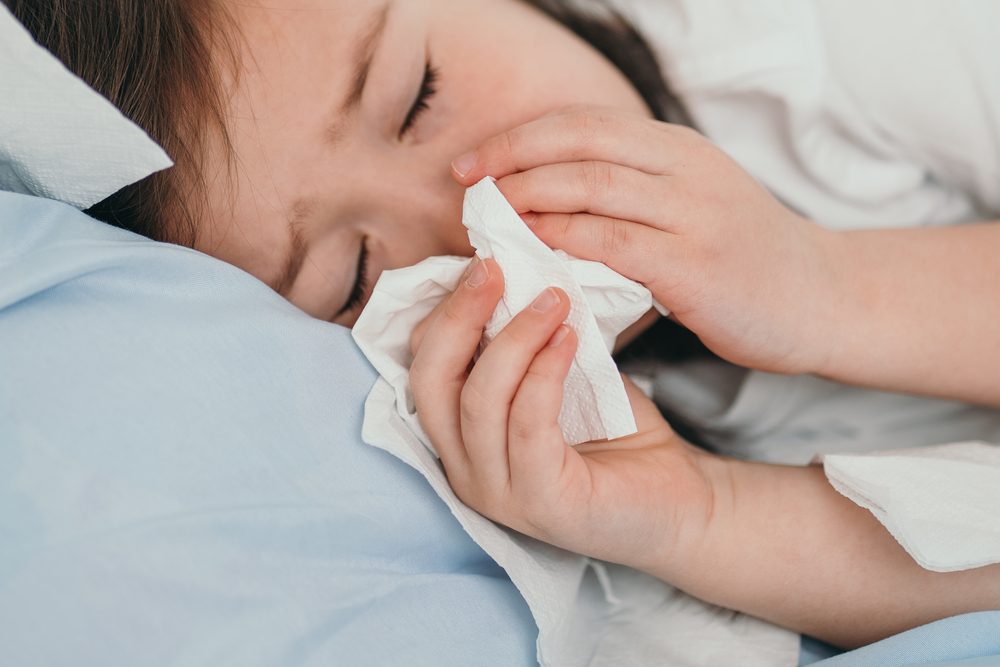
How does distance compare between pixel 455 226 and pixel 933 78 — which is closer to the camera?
pixel 455 226

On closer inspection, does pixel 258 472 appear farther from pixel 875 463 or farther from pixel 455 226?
pixel 875 463

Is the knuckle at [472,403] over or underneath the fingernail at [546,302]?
underneath

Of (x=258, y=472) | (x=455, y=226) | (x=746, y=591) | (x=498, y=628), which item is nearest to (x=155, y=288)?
(x=258, y=472)

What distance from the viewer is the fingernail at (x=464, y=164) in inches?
26.8

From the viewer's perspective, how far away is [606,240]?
0.66m

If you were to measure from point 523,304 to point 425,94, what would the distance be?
0.87ft

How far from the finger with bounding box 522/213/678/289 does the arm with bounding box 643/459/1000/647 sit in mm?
228

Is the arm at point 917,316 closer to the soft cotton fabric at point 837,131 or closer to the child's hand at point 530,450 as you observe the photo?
the soft cotton fabric at point 837,131

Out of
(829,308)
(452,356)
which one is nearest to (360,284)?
(452,356)

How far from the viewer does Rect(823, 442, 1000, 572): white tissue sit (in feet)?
2.06

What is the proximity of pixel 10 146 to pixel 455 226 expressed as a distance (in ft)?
1.18

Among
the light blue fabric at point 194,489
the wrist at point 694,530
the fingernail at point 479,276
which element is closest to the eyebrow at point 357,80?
the light blue fabric at point 194,489

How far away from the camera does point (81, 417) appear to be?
549mm

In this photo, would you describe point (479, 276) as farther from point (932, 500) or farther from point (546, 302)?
point (932, 500)
